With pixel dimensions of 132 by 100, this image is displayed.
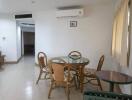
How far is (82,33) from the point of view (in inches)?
236

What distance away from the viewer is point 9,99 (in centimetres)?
346

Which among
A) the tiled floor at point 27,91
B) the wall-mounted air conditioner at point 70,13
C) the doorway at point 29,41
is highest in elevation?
the wall-mounted air conditioner at point 70,13

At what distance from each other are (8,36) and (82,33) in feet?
12.1

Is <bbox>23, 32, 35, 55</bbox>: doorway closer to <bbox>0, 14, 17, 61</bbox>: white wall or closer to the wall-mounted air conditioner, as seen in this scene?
<bbox>0, 14, 17, 61</bbox>: white wall

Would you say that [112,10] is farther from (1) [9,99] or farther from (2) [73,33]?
(1) [9,99]

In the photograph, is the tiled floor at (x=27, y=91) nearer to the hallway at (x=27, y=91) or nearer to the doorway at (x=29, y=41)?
the hallway at (x=27, y=91)

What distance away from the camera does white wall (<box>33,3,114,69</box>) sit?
18.8ft

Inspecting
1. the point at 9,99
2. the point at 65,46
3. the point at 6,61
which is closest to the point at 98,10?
the point at 65,46

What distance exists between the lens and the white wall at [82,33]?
18.8ft

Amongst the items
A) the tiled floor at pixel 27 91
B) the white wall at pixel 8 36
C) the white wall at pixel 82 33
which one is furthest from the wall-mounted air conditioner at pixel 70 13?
the white wall at pixel 8 36

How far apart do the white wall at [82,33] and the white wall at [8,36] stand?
1527 mm

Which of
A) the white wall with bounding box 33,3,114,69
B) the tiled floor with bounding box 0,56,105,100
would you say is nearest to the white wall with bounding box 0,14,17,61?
the white wall with bounding box 33,3,114,69

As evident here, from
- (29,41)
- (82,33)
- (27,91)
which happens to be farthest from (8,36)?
(29,41)

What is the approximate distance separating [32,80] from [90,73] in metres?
1.88
